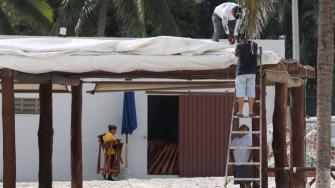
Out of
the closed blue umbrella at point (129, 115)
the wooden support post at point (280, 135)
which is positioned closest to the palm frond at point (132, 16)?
the closed blue umbrella at point (129, 115)

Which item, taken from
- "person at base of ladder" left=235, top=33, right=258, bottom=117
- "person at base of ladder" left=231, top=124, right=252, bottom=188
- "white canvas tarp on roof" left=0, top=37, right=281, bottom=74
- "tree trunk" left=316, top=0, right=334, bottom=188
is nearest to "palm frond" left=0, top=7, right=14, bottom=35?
"person at base of ladder" left=231, top=124, right=252, bottom=188

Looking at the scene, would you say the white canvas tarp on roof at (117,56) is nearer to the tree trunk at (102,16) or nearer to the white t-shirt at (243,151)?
the white t-shirt at (243,151)

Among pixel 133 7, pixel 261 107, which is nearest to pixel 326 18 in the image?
pixel 261 107

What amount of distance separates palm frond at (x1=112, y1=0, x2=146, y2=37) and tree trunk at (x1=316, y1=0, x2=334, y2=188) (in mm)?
17517

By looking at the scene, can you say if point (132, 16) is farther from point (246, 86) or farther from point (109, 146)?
point (246, 86)

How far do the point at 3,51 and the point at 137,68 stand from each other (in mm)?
1810

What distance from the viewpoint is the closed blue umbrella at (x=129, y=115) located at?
2078 cm

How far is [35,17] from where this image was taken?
2856cm

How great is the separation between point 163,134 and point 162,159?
1.47 metres

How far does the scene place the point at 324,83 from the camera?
10891 millimetres

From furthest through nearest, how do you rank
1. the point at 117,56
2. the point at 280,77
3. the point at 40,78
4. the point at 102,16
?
1. the point at 102,16
2. the point at 280,77
3. the point at 40,78
4. the point at 117,56

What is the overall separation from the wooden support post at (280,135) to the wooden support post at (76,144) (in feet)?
10.9

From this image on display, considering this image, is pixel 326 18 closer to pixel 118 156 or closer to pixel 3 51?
pixel 3 51

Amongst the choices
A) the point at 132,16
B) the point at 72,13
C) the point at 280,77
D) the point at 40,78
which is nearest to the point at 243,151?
the point at 280,77
